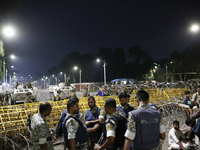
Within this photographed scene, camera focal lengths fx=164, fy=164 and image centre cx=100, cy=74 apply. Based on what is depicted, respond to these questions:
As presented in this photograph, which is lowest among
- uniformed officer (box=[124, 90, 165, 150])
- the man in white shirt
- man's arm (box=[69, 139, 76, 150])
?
the man in white shirt

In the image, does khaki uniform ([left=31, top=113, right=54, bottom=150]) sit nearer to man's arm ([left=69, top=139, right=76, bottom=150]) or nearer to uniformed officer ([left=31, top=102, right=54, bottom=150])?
uniformed officer ([left=31, top=102, right=54, bottom=150])

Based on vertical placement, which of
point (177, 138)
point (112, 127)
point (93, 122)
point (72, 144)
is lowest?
point (177, 138)

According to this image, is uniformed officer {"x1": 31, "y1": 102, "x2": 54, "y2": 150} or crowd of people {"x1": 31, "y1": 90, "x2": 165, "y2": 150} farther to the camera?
uniformed officer {"x1": 31, "y1": 102, "x2": 54, "y2": 150}

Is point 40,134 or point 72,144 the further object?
point 40,134

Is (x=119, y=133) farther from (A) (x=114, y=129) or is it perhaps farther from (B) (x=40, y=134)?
(B) (x=40, y=134)

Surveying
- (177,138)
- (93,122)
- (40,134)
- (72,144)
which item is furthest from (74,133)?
(177,138)

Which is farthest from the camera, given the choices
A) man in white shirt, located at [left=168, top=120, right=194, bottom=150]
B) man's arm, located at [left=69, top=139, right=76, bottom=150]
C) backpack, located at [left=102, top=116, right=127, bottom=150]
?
man in white shirt, located at [left=168, top=120, right=194, bottom=150]

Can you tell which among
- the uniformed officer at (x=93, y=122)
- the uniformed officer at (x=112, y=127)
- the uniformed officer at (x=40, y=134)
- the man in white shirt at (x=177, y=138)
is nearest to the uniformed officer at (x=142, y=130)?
the uniformed officer at (x=112, y=127)

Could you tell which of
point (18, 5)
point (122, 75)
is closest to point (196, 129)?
point (18, 5)

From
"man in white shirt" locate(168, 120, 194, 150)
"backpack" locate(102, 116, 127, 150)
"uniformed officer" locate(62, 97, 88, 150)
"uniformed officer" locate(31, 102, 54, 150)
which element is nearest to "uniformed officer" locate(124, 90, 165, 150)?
"backpack" locate(102, 116, 127, 150)

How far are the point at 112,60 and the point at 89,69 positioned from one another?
11.5 meters

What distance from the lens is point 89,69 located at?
7188cm

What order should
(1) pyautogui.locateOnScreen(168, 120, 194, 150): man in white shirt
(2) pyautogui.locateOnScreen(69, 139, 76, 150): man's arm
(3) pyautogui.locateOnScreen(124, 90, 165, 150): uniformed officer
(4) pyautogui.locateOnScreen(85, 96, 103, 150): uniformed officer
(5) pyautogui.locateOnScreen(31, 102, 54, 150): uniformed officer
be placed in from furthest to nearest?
1. (1) pyautogui.locateOnScreen(168, 120, 194, 150): man in white shirt
2. (4) pyautogui.locateOnScreen(85, 96, 103, 150): uniformed officer
3. (5) pyautogui.locateOnScreen(31, 102, 54, 150): uniformed officer
4. (2) pyautogui.locateOnScreen(69, 139, 76, 150): man's arm
5. (3) pyautogui.locateOnScreen(124, 90, 165, 150): uniformed officer

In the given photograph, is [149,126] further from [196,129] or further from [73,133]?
[196,129]
